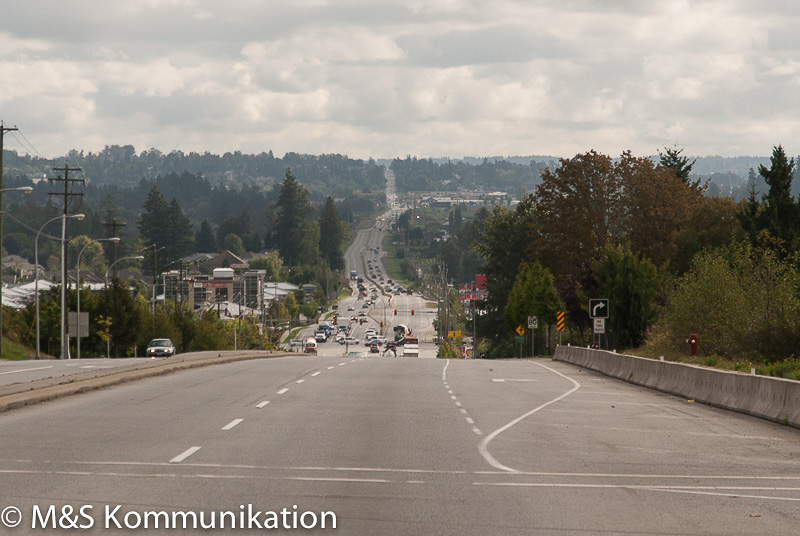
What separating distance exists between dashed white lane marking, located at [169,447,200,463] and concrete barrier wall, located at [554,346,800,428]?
10.7m

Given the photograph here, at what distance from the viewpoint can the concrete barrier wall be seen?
20.1 m

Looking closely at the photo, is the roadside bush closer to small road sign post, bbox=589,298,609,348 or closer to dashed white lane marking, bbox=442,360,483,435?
small road sign post, bbox=589,298,609,348

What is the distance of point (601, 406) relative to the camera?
23547mm

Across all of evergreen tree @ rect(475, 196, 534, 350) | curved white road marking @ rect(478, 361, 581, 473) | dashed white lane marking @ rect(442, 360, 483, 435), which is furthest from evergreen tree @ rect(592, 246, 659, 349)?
evergreen tree @ rect(475, 196, 534, 350)

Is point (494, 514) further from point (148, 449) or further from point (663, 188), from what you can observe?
point (663, 188)

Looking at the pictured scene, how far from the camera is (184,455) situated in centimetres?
1366

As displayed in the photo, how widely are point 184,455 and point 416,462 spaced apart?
2907 mm

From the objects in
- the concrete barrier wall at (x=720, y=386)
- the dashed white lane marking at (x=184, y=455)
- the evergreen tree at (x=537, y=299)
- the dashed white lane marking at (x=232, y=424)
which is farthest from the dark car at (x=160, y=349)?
the dashed white lane marking at (x=184, y=455)

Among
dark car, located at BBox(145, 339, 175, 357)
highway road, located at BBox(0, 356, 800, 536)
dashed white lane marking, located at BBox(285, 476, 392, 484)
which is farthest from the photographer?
dark car, located at BBox(145, 339, 175, 357)

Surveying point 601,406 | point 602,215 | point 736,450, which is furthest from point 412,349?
point 736,450

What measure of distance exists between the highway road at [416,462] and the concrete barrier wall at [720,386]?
1.66 feet

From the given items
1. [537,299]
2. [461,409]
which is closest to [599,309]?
[461,409]

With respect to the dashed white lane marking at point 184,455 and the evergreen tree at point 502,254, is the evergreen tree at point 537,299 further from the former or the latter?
the dashed white lane marking at point 184,455

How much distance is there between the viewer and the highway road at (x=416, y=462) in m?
9.98
